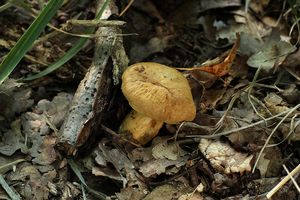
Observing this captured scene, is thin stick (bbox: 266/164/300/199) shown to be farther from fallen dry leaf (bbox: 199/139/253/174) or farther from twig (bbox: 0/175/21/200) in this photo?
twig (bbox: 0/175/21/200)

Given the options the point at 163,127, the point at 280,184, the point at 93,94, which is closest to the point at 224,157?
the point at 280,184

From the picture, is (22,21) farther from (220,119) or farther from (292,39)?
(292,39)

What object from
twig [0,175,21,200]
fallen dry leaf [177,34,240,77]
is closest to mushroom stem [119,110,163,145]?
fallen dry leaf [177,34,240,77]

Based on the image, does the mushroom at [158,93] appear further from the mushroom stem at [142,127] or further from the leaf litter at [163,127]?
the leaf litter at [163,127]

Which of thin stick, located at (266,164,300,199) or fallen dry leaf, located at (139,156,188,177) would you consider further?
fallen dry leaf, located at (139,156,188,177)

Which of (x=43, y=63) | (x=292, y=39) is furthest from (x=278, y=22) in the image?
(x=43, y=63)

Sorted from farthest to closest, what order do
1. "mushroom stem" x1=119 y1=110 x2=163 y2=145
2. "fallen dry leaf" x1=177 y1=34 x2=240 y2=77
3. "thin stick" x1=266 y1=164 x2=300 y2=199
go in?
"fallen dry leaf" x1=177 y1=34 x2=240 y2=77 < "mushroom stem" x1=119 y1=110 x2=163 y2=145 < "thin stick" x1=266 y1=164 x2=300 y2=199

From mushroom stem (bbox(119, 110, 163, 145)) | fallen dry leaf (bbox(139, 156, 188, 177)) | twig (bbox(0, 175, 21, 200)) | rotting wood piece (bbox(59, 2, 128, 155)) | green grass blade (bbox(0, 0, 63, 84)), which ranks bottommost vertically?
fallen dry leaf (bbox(139, 156, 188, 177))

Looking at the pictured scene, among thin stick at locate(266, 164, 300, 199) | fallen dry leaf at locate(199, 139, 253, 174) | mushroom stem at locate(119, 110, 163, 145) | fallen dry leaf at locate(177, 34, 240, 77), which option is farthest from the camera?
fallen dry leaf at locate(177, 34, 240, 77)
